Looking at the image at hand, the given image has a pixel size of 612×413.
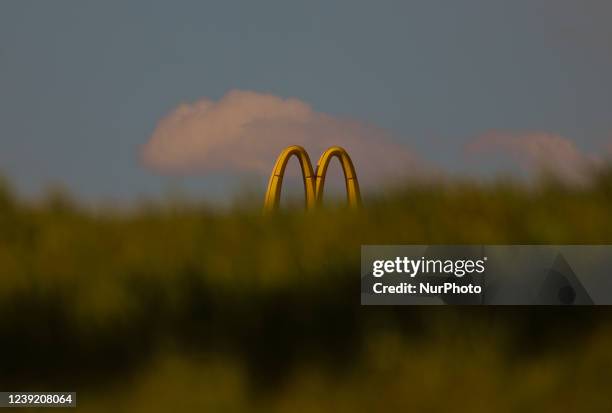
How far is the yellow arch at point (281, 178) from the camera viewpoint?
5782 mm

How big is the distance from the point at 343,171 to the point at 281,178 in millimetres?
808

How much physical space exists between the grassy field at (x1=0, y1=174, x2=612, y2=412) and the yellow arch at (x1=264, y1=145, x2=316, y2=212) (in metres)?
1.07

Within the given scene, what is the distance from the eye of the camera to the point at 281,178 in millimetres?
5945

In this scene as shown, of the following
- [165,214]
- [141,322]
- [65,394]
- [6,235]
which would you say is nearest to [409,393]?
[141,322]

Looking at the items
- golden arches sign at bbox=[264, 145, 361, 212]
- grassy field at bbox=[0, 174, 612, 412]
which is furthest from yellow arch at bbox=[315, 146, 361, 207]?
grassy field at bbox=[0, 174, 612, 412]

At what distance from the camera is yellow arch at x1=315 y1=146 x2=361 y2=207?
6363mm

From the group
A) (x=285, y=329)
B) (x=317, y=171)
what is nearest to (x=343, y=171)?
(x=317, y=171)

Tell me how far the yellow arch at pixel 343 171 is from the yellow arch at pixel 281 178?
0.06 m

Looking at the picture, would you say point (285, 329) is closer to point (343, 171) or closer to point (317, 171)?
point (317, 171)

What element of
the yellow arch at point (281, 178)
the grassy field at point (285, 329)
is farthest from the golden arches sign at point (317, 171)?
the grassy field at point (285, 329)

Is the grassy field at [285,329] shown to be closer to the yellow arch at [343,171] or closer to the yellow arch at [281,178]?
the yellow arch at [281,178]

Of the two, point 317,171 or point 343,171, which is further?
point 343,171

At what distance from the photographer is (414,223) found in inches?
180

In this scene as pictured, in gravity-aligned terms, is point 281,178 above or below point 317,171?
below
